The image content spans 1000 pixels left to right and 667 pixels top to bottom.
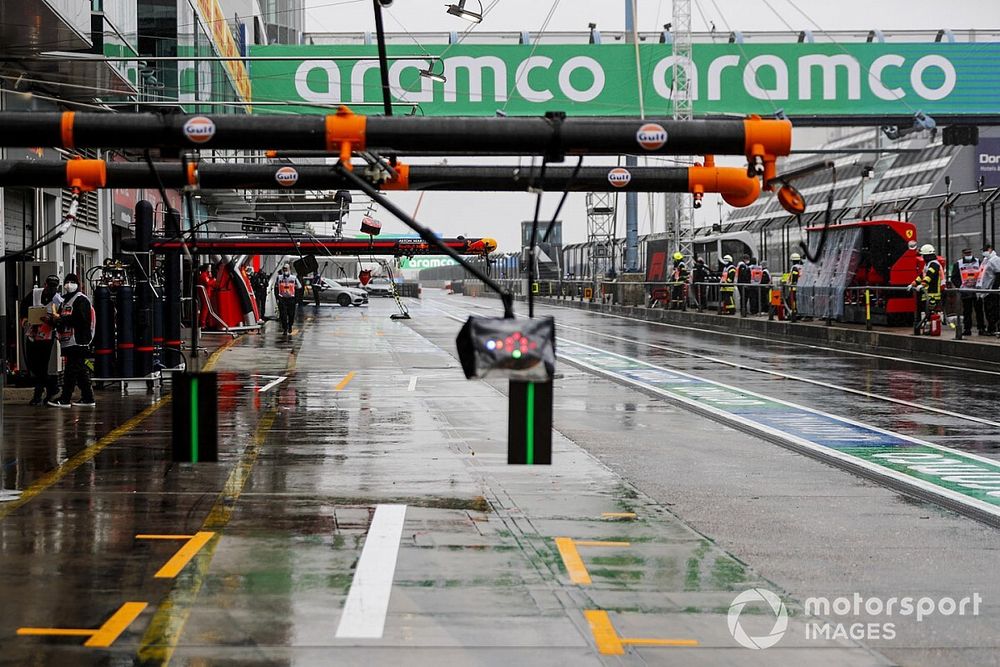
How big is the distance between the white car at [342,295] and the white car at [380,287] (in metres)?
22.1

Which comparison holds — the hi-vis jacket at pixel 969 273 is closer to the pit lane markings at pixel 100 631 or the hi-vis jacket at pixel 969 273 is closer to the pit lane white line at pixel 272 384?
the pit lane white line at pixel 272 384

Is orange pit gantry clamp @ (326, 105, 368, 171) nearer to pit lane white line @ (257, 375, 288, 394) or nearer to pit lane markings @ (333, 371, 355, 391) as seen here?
pit lane white line @ (257, 375, 288, 394)

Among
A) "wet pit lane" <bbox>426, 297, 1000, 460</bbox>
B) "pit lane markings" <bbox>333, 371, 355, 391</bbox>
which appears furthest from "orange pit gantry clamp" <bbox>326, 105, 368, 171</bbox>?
"pit lane markings" <bbox>333, 371, 355, 391</bbox>

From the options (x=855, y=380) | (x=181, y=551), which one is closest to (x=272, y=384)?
(x=855, y=380)

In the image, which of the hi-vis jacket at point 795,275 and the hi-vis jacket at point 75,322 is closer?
the hi-vis jacket at point 75,322

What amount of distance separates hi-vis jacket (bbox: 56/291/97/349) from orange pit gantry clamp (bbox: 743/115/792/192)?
12.9m

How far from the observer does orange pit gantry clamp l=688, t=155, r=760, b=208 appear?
322 inches

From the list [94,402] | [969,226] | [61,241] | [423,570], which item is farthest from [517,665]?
[969,226]

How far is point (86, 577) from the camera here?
8.13 meters

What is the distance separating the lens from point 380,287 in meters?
93.0

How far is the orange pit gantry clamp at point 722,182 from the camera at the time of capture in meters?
8.17

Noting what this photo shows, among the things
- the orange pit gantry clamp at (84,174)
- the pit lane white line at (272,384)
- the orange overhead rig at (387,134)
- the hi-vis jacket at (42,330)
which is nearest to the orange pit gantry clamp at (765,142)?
the orange overhead rig at (387,134)

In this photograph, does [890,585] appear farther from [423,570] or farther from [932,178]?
[932,178]

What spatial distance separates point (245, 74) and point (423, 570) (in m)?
41.9
